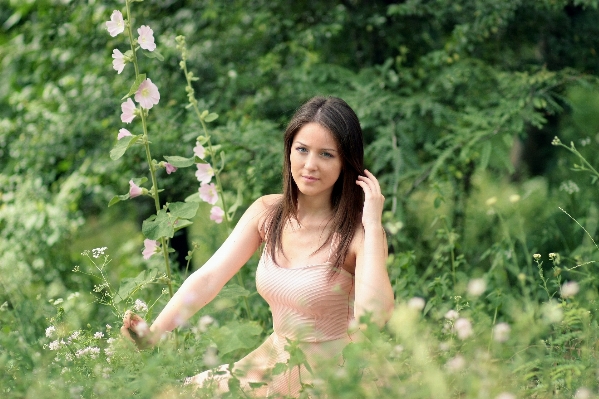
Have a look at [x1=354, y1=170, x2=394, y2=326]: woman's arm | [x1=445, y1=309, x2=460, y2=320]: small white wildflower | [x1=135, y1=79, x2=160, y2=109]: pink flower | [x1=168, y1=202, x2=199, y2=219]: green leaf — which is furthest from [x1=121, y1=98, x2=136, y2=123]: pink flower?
[x1=445, y1=309, x2=460, y2=320]: small white wildflower

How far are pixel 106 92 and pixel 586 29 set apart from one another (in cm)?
293

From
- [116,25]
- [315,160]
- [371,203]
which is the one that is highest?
[116,25]

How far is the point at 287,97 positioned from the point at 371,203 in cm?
225

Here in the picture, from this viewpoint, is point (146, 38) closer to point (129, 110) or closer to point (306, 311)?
point (129, 110)

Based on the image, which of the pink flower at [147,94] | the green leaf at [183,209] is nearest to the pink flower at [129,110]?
the pink flower at [147,94]

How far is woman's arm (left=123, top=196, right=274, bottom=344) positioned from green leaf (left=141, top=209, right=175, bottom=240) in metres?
0.18

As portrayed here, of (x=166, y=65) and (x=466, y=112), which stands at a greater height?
(x=166, y=65)

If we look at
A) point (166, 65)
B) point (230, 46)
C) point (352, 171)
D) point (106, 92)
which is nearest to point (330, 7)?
point (230, 46)

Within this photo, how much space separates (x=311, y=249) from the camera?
2684 millimetres

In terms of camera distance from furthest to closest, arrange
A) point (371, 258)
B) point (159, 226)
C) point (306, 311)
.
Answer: point (159, 226) → point (306, 311) → point (371, 258)

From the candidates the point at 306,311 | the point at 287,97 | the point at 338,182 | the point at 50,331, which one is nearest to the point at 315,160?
the point at 338,182

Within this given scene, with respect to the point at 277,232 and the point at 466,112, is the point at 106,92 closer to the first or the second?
the point at 466,112

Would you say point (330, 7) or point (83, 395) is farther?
point (330, 7)

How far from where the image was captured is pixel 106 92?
4.79m
